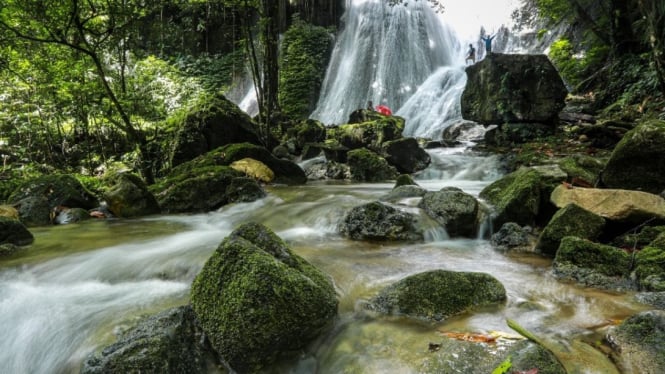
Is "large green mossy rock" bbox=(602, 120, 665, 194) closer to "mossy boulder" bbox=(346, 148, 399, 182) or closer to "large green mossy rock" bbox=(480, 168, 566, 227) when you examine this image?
"large green mossy rock" bbox=(480, 168, 566, 227)

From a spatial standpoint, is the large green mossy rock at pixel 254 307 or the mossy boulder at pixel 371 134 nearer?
the large green mossy rock at pixel 254 307

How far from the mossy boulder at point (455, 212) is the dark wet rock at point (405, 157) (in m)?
5.52

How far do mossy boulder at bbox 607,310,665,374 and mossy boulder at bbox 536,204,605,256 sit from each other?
6.30 ft

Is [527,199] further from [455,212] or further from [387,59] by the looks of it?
[387,59]

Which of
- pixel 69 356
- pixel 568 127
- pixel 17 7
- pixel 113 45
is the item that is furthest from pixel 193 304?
pixel 568 127

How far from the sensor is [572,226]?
13.3ft

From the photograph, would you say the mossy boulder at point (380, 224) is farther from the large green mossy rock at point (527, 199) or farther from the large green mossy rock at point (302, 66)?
the large green mossy rock at point (302, 66)

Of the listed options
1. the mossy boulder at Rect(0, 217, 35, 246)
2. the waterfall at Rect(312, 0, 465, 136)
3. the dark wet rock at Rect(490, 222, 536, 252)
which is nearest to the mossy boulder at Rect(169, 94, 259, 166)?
the mossy boulder at Rect(0, 217, 35, 246)

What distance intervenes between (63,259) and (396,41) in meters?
22.3

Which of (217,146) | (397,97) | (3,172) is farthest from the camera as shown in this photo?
(397,97)

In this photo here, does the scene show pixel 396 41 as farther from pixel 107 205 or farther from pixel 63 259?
pixel 63 259

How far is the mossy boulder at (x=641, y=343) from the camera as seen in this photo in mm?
2000

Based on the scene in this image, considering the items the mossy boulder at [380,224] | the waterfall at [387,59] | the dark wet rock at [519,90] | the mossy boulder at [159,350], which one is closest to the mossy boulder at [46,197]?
the mossy boulder at [380,224]

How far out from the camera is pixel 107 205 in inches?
283
